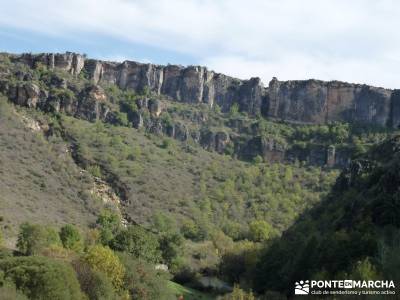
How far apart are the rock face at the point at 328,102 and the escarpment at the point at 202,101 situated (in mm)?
230

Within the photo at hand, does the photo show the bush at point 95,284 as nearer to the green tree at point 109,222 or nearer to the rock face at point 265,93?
the green tree at point 109,222

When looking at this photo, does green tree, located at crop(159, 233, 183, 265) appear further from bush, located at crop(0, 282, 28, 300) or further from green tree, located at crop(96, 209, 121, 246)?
bush, located at crop(0, 282, 28, 300)

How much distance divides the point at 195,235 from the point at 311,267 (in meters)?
53.5

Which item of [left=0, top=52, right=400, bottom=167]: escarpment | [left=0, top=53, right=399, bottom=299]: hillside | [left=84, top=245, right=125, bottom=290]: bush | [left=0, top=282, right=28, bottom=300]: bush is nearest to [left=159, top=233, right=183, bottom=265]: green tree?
[left=0, top=53, right=399, bottom=299]: hillside

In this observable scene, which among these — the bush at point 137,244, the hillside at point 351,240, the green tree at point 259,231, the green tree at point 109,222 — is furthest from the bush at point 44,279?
the green tree at point 259,231

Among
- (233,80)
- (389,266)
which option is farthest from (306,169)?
(389,266)

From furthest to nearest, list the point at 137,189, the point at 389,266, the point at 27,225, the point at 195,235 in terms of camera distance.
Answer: the point at 137,189 < the point at 195,235 < the point at 27,225 < the point at 389,266

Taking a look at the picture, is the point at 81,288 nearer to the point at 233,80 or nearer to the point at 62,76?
the point at 62,76

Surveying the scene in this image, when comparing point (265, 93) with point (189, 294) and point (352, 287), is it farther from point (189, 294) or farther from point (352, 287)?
point (352, 287)

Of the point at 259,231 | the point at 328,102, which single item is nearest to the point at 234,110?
the point at 328,102

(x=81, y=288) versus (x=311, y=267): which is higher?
(x=311, y=267)

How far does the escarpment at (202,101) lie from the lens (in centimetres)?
12300

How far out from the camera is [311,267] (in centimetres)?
4303

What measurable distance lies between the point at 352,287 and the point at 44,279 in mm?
20372
